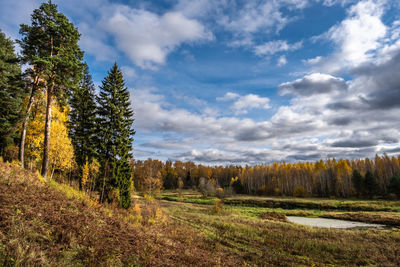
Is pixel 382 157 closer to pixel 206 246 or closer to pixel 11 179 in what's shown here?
pixel 206 246

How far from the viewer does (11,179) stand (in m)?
11.4

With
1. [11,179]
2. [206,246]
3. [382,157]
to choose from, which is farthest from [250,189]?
[11,179]

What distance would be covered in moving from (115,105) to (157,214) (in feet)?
53.2

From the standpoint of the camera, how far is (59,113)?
76.3 ft

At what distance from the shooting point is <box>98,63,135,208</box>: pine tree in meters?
24.1

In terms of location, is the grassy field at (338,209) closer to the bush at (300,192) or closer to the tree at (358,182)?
the tree at (358,182)

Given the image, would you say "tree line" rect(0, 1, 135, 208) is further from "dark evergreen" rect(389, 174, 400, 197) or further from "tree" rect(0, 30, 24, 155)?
"dark evergreen" rect(389, 174, 400, 197)

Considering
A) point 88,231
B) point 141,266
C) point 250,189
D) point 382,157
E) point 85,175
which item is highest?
point 382,157

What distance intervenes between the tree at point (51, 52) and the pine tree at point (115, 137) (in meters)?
7.61

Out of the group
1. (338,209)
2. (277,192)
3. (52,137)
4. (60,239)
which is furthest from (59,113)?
(277,192)

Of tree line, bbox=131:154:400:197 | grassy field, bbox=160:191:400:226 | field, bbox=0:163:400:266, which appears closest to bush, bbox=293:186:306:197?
tree line, bbox=131:154:400:197

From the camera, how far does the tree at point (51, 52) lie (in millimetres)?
17156

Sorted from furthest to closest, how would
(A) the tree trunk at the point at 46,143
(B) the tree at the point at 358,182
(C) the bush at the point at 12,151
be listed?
(B) the tree at the point at 358,182 < (C) the bush at the point at 12,151 < (A) the tree trunk at the point at 46,143

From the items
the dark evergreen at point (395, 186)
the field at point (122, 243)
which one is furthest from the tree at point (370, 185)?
the field at point (122, 243)
